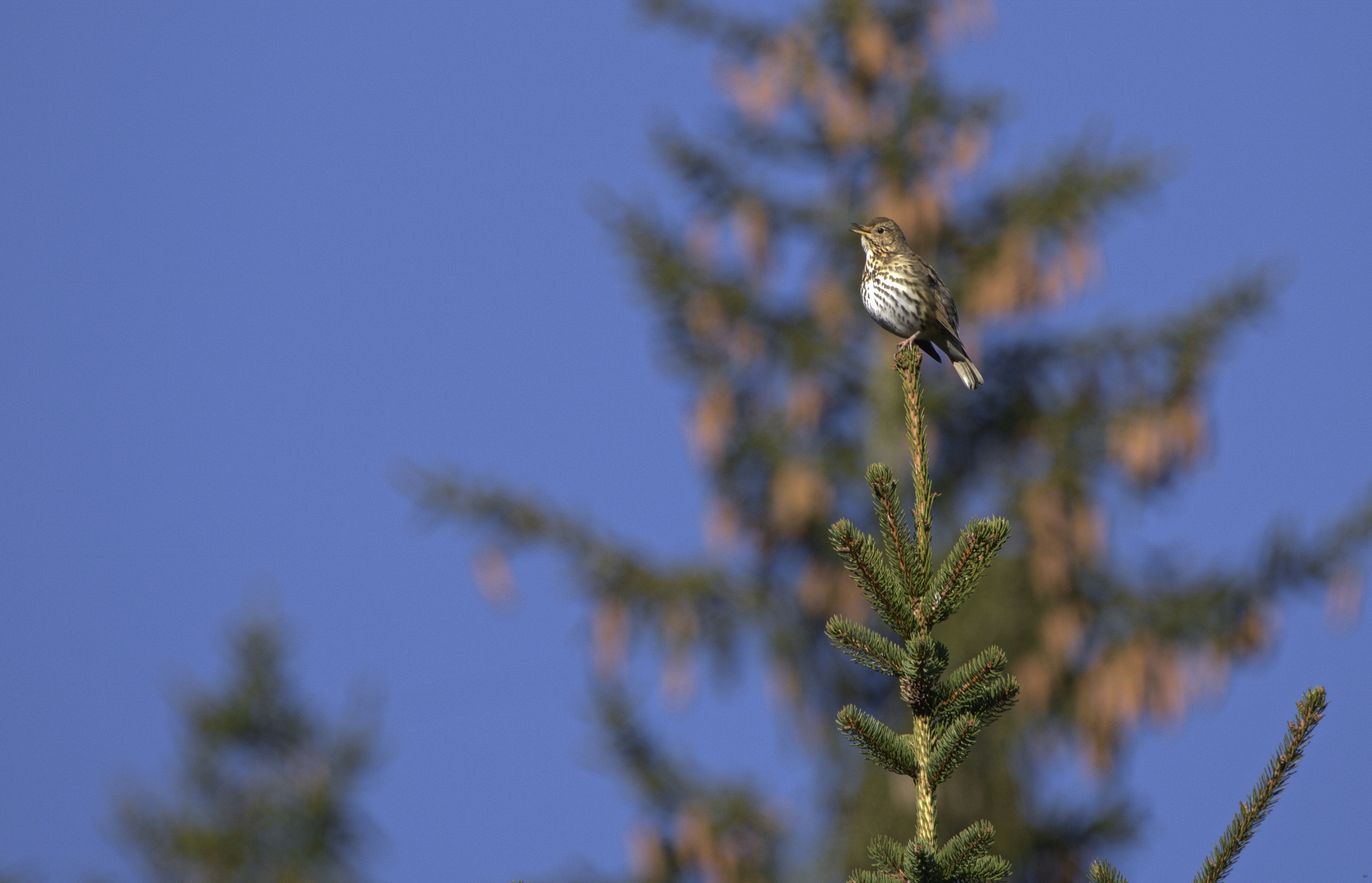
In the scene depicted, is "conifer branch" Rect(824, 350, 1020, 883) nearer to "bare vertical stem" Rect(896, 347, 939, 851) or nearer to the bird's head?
"bare vertical stem" Rect(896, 347, 939, 851)

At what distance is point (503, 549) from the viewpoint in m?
9.72

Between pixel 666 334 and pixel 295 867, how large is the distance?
4123 millimetres

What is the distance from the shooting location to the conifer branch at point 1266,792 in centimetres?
228

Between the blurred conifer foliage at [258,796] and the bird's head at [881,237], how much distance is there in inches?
170

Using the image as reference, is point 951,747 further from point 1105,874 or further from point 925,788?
point 1105,874

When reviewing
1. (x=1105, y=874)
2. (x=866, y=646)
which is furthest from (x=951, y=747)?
(x=1105, y=874)

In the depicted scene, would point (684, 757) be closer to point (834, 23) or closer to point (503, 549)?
point (503, 549)

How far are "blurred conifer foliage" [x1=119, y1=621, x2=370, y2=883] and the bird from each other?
4.32m

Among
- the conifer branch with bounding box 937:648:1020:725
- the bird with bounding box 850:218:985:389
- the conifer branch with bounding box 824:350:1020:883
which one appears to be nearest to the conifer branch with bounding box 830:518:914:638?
the conifer branch with bounding box 824:350:1020:883

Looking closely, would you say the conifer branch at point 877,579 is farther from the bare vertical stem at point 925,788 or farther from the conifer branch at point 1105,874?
the conifer branch at point 1105,874

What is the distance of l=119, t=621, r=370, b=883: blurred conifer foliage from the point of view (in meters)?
8.47

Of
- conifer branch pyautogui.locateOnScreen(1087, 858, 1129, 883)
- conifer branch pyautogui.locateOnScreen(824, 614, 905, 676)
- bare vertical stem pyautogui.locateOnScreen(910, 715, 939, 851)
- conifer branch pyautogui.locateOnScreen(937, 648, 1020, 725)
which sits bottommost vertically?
conifer branch pyautogui.locateOnScreen(1087, 858, 1129, 883)

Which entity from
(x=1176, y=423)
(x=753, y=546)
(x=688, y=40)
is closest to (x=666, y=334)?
(x=753, y=546)

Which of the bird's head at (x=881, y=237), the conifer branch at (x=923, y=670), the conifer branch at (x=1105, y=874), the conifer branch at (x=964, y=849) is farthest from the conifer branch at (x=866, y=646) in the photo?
the bird's head at (x=881, y=237)
